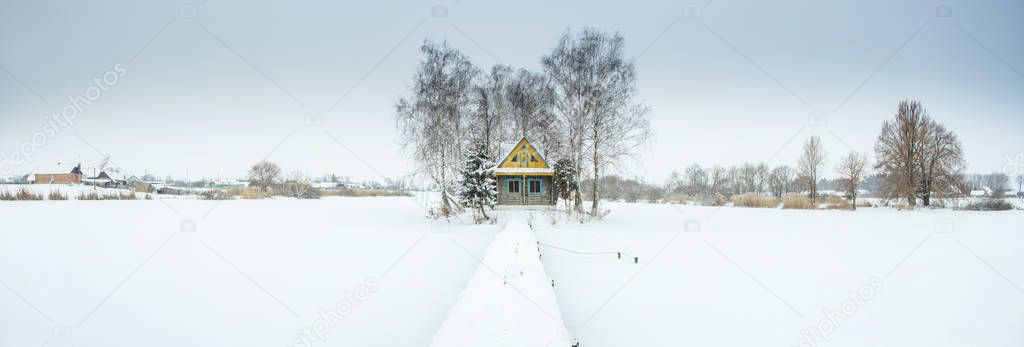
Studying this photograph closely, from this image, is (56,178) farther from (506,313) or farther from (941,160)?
(941,160)

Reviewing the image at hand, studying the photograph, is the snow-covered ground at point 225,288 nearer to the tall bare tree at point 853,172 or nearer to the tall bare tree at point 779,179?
the tall bare tree at point 853,172

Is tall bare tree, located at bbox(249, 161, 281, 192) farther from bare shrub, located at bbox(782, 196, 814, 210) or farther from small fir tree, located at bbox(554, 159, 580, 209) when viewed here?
bare shrub, located at bbox(782, 196, 814, 210)

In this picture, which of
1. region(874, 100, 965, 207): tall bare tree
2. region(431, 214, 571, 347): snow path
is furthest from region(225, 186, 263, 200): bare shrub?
region(874, 100, 965, 207): tall bare tree

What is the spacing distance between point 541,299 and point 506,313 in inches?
27.3

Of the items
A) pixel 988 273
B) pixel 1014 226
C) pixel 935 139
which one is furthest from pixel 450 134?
pixel 935 139

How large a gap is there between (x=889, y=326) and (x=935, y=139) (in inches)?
1085

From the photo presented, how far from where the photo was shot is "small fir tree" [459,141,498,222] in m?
16.3

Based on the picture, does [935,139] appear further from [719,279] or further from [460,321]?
[460,321]

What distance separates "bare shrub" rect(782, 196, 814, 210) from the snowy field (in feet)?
51.6

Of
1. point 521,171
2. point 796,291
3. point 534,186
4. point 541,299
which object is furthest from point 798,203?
point 541,299

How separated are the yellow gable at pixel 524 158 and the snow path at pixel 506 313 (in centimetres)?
1802

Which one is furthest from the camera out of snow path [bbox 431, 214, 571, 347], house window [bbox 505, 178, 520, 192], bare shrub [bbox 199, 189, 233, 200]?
bare shrub [bbox 199, 189, 233, 200]

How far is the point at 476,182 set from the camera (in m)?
16.3

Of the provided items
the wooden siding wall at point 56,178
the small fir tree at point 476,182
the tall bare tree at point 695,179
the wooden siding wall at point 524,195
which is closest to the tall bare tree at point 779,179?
the tall bare tree at point 695,179
